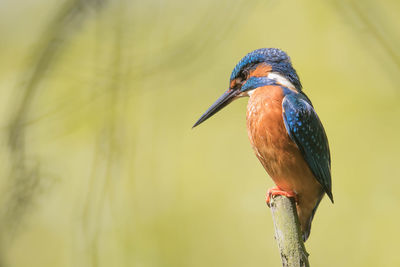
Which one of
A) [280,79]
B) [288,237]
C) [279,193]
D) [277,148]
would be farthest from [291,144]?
[288,237]

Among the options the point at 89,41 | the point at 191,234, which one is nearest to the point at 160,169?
the point at 191,234

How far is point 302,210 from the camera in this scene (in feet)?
7.23

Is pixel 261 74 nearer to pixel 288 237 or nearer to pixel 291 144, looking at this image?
pixel 291 144

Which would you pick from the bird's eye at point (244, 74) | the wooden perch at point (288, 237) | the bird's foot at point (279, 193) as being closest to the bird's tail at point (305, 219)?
the bird's foot at point (279, 193)

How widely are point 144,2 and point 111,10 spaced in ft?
0.77

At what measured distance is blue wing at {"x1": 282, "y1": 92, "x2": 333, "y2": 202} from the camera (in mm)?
2043

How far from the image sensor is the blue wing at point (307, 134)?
2.04 m

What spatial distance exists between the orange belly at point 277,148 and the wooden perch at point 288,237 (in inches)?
11.9

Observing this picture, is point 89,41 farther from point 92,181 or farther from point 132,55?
point 92,181

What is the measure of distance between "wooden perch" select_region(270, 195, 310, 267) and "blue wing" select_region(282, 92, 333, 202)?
324 mm

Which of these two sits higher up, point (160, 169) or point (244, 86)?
point (244, 86)

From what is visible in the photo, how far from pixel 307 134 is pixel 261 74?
1.32 ft

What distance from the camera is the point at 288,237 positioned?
1.67 m

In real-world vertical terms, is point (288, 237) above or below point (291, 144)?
below
